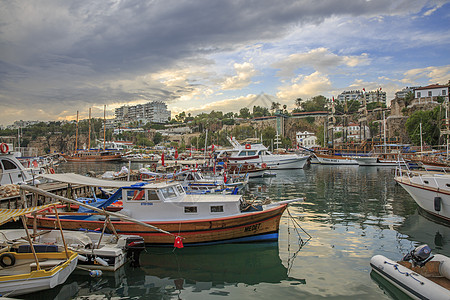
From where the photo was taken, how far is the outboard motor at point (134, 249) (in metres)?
10.5

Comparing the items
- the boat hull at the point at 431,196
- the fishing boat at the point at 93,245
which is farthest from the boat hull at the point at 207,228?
the boat hull at the point at 431,196

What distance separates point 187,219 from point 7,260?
245 inches

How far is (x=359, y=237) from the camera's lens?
13914 millimetres

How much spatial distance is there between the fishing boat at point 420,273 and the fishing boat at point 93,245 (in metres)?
8.43

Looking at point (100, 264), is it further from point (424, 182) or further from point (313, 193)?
point (313, 193)

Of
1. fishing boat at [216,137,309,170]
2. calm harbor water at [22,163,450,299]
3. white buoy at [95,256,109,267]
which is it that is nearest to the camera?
calm harbor water at [22,163,450,299]

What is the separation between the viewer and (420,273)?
8664 millimetres

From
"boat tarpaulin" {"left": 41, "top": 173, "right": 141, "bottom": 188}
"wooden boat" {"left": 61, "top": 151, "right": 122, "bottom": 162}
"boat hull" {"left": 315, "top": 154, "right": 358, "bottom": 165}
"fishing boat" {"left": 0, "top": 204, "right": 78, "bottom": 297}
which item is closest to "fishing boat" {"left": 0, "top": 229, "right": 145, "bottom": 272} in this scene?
"fishing boat" {"left": 0, "top": 204, "right": 78, "bottom": 297}

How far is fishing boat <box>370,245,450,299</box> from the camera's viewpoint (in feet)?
25.6

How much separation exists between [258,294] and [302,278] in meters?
1.93

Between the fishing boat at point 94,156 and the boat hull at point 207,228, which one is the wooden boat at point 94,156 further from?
the boat hull at point 207,228

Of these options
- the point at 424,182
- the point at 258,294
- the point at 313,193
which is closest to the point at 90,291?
the point at 258,294

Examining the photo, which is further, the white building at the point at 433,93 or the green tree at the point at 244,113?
the green tree at the point at 244,113

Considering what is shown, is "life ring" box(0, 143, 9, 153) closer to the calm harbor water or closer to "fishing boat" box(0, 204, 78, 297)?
"fishing boat" box(0, 204, 78, 297)
